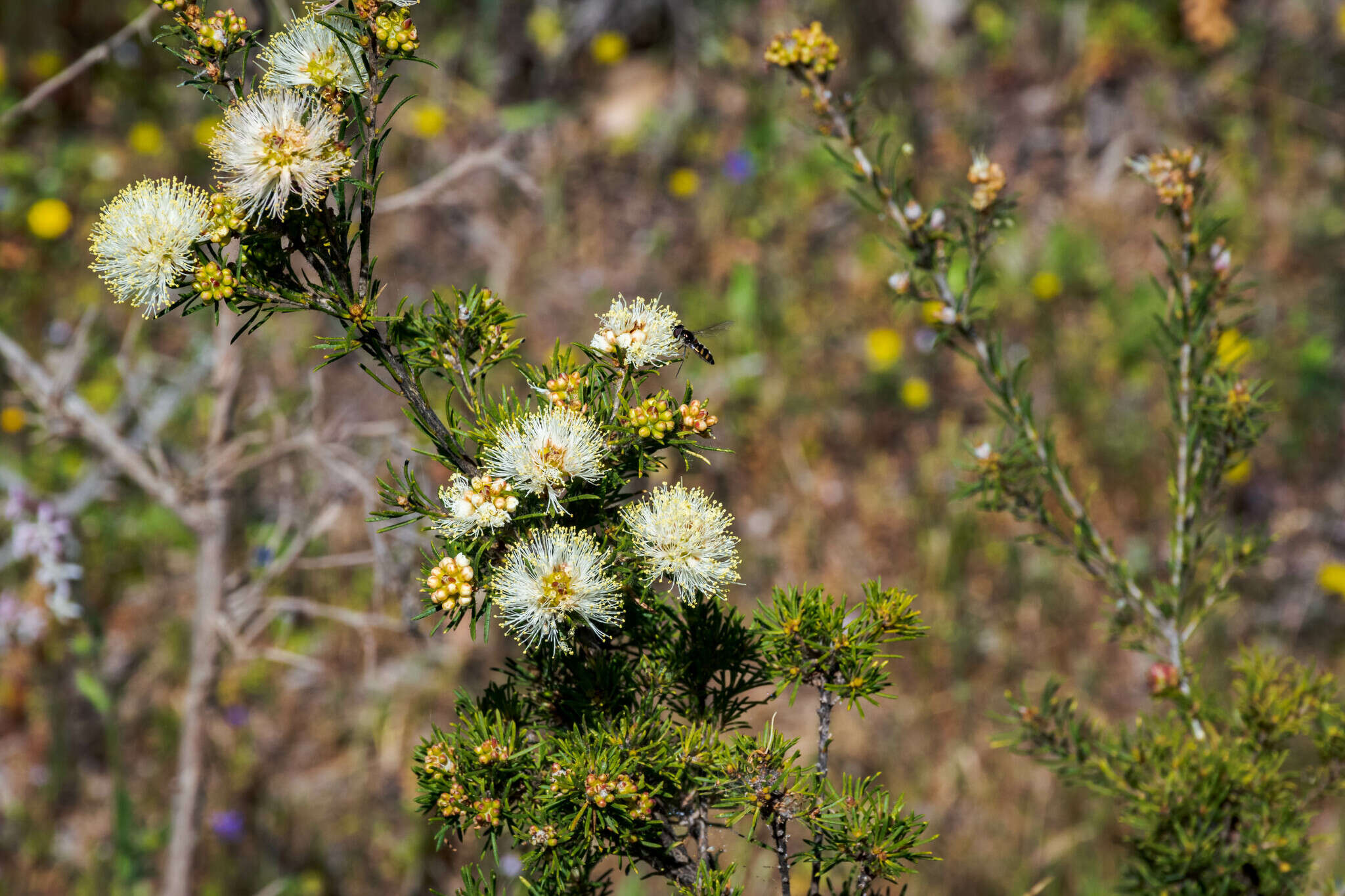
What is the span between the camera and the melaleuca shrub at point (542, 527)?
40.6 inches

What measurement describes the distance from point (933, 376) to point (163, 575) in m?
3.77

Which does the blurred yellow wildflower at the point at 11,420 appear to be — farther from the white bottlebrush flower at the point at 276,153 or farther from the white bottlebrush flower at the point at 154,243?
the white bottlebrush flower at the point at 276,153

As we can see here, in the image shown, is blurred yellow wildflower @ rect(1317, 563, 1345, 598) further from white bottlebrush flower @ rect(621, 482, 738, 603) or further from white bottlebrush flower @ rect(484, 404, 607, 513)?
white bottlebrush flower @ rect(484, 404, 607, 513)

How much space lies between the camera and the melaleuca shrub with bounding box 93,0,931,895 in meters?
1.03

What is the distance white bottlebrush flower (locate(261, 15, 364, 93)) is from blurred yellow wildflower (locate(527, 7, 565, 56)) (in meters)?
5.56

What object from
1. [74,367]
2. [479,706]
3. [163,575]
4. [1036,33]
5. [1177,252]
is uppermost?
[1036,33]

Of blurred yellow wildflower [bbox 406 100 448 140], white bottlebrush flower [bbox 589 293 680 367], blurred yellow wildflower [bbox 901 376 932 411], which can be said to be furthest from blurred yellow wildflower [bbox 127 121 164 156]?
white bottlebrush flower [bbox 589 293 680 367]

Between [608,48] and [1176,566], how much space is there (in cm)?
570

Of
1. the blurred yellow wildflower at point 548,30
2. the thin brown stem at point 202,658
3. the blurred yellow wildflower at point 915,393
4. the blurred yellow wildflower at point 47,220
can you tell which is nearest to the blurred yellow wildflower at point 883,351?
the blurred yellow wildflower at point 915,393

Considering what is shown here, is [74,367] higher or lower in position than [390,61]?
higher

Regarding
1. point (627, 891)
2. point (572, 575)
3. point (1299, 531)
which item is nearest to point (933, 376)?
point (1299, 531)

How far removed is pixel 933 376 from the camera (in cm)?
490

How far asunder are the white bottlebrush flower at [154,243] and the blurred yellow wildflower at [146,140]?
19.0 feet

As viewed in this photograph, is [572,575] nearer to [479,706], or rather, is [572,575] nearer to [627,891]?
[479,706]
